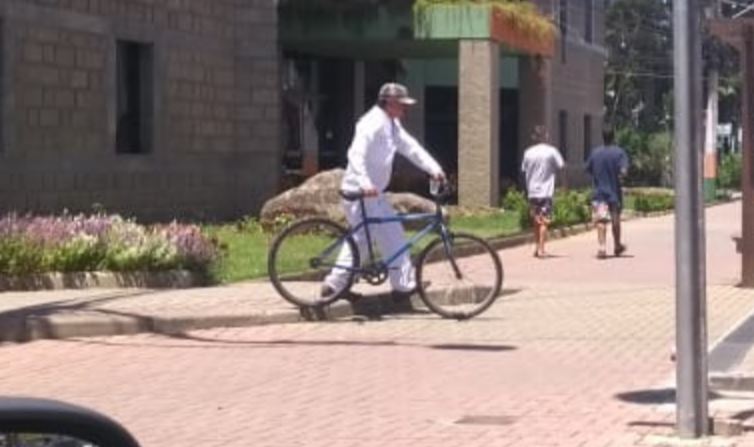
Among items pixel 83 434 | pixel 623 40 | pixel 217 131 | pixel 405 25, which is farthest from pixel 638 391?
pixel 623 40

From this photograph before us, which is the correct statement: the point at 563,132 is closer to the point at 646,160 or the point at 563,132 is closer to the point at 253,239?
the point at 646,160

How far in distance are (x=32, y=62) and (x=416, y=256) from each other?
10.5 metres

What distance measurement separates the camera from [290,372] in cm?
1109

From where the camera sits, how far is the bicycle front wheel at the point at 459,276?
44.8 feet

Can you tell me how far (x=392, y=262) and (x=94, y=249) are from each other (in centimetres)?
358

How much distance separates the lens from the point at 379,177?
45.2 ft

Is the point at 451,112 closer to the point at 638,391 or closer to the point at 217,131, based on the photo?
the point at 217,131

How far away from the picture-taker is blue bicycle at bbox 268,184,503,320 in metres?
13.7

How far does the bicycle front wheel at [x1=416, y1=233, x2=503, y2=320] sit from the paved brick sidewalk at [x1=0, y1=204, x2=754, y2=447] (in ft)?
0.60

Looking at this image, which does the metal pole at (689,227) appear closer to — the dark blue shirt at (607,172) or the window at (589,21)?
the dark blue shirt at (607,172)

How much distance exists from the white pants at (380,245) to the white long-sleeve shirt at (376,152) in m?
0.18

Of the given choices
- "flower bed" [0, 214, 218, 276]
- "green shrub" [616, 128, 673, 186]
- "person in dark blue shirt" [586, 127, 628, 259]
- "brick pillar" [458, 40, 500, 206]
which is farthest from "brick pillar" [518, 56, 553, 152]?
"green shrub" [616, 128, 673, 186]

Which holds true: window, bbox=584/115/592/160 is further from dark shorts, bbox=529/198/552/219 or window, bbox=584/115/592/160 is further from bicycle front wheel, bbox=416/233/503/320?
bicycle front wheel, bbox=416/233/503/320

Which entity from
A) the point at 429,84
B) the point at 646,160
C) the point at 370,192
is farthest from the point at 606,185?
the point at 646,160
